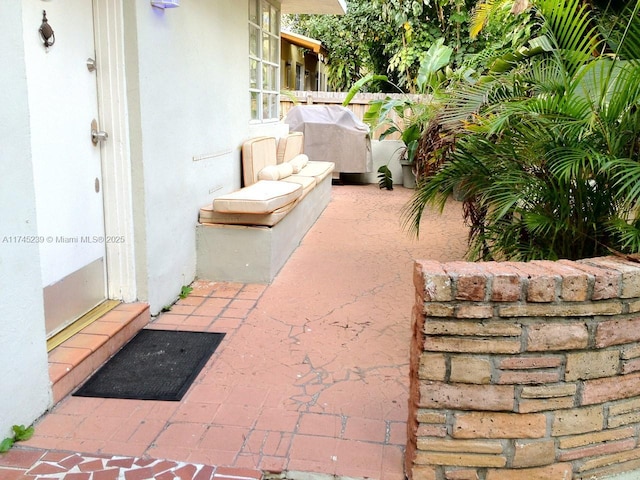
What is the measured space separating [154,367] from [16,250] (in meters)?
1.17

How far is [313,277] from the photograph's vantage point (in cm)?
533

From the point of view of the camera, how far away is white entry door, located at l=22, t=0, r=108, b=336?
3.20 m

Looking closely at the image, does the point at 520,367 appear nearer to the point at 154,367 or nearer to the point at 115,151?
the point at 154,367

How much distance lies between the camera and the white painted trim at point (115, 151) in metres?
3.76

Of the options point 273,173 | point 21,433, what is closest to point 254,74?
point 273,173

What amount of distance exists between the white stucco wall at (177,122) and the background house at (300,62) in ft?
26.1

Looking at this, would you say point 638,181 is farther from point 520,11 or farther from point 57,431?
point 520,11

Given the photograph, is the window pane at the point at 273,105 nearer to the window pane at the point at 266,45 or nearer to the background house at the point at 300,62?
the window pane at the point at 266,45

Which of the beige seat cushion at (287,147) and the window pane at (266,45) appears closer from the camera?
the window pane at (266,45)

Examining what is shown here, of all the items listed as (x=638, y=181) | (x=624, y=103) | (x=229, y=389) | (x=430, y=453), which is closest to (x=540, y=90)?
(x=624, y=103)

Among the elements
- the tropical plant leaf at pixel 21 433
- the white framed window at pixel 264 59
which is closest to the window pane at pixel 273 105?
the white framed window at pixel 264 59

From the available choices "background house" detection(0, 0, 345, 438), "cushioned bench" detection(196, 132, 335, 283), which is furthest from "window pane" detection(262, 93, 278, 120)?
"cushioned bench" detection(196, 132, 335, 283)

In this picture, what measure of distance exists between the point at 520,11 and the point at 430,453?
4799 mm

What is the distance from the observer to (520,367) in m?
2.23
